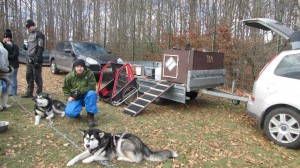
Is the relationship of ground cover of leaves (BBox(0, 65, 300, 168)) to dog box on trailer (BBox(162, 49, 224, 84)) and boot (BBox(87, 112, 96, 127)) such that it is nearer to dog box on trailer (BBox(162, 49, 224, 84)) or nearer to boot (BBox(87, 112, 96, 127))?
boot (BBox(87, 112, 96, 127))

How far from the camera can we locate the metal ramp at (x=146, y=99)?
20.1ft

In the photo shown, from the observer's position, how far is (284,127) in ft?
14.5

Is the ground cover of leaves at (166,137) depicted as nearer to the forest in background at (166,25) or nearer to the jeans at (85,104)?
the jeans at (85,104)

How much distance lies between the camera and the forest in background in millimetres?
10048

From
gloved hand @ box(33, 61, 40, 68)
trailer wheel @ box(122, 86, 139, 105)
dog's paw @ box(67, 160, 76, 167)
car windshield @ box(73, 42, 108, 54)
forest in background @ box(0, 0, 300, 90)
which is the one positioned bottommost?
dog's paw @ box(67, 160, 76, 167)

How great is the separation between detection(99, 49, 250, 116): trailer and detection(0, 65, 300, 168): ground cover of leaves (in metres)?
0.40

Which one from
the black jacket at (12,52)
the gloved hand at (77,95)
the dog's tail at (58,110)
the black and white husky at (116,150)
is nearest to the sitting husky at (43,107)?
the dog's tail at (58,110)

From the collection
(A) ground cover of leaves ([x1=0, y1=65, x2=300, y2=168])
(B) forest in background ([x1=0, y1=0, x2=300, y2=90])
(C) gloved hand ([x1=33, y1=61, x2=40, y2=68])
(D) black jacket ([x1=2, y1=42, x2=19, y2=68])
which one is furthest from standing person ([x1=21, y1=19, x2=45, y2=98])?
(B) forest in background ([x1=0, y1=0, x2=300, y2=90])

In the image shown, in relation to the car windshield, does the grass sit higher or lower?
lower

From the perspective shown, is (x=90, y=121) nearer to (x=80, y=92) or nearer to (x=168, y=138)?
(x=80, y=92)

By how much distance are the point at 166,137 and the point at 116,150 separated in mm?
1310

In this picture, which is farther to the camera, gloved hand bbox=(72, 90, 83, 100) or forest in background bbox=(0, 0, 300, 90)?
forest in background bbox=(0, 0, 300, 90)

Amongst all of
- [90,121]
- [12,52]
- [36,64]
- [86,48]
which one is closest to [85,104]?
[90,121]

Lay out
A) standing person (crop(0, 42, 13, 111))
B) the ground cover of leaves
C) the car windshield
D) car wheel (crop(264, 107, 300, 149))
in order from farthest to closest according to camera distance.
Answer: the car windshield
standing person (crop(0, 42, 13, 111))
car wheel (crop(264, 107, 300, 149))
the ground cover of leaves
